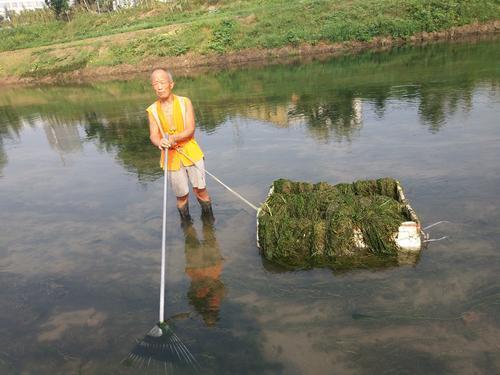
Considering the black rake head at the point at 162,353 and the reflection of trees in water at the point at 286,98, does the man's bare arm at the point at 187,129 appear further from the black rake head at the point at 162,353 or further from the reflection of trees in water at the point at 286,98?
the reflection of trees in water at the point at 286,98

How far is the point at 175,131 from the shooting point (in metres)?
5.95

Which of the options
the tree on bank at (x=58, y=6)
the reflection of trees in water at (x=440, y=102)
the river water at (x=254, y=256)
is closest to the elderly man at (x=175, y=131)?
the river water at (x=254, y=256)

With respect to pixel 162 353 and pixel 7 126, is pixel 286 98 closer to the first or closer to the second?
pixel 7 126

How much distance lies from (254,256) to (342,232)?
1229 mm

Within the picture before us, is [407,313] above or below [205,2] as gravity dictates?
below

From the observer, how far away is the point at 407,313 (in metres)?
4.31

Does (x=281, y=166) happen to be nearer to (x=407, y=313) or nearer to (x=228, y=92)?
(x=407, y=313)

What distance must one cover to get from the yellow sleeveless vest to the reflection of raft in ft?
4.34

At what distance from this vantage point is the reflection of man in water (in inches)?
188

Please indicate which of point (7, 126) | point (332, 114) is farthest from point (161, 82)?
point (7, 126)

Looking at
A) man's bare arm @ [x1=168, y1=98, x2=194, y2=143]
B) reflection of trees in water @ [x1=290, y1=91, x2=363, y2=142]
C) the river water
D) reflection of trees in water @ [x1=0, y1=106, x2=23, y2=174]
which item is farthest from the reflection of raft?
reflection of trees in water @ [x1=0, y1=106, x2=23, y2=174]

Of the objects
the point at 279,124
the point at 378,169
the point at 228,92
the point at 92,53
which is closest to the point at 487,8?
the point at 228,92

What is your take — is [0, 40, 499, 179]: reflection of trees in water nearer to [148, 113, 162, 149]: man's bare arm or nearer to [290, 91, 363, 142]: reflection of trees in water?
[290, 91, 363, 142]: reflection of trees in water

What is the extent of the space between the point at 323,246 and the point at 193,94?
1552cm
